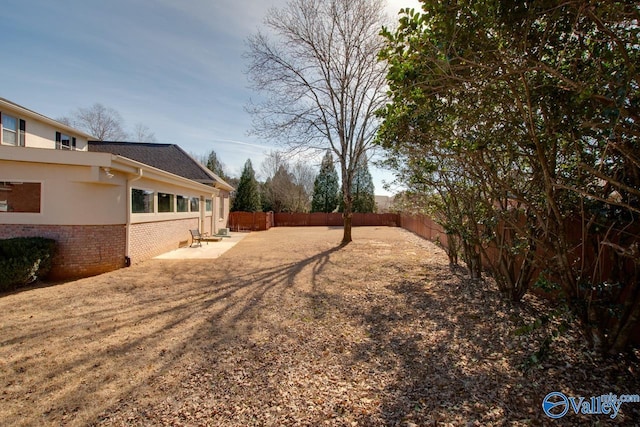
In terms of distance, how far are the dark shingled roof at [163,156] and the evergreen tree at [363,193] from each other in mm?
18535

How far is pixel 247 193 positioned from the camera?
1128 inches

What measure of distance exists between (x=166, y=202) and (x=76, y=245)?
3.79 metres

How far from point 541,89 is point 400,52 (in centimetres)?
161

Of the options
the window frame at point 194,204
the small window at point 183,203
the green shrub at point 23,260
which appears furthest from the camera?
the window frame at point 194,204

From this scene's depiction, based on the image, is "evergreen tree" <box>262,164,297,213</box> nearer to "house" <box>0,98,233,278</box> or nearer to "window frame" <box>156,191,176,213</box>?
"window frame" <box>156,191,176,213</box>

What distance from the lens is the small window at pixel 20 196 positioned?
7011 mm

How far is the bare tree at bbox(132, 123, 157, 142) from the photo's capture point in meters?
34.4

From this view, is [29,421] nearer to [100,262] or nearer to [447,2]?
[447,2]

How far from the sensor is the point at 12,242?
6.41m

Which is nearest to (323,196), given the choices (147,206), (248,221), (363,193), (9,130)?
(363,193)

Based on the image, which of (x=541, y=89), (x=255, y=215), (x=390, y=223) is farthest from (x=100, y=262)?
(x=390, y=223)

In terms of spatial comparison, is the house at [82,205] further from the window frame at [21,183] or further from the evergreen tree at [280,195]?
the evergreen tree at [280,195]

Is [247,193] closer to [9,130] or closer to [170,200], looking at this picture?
[170,200]

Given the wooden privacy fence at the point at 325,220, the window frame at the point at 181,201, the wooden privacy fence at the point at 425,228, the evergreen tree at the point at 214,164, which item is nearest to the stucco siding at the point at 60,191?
the window frame at the point at 181,201
